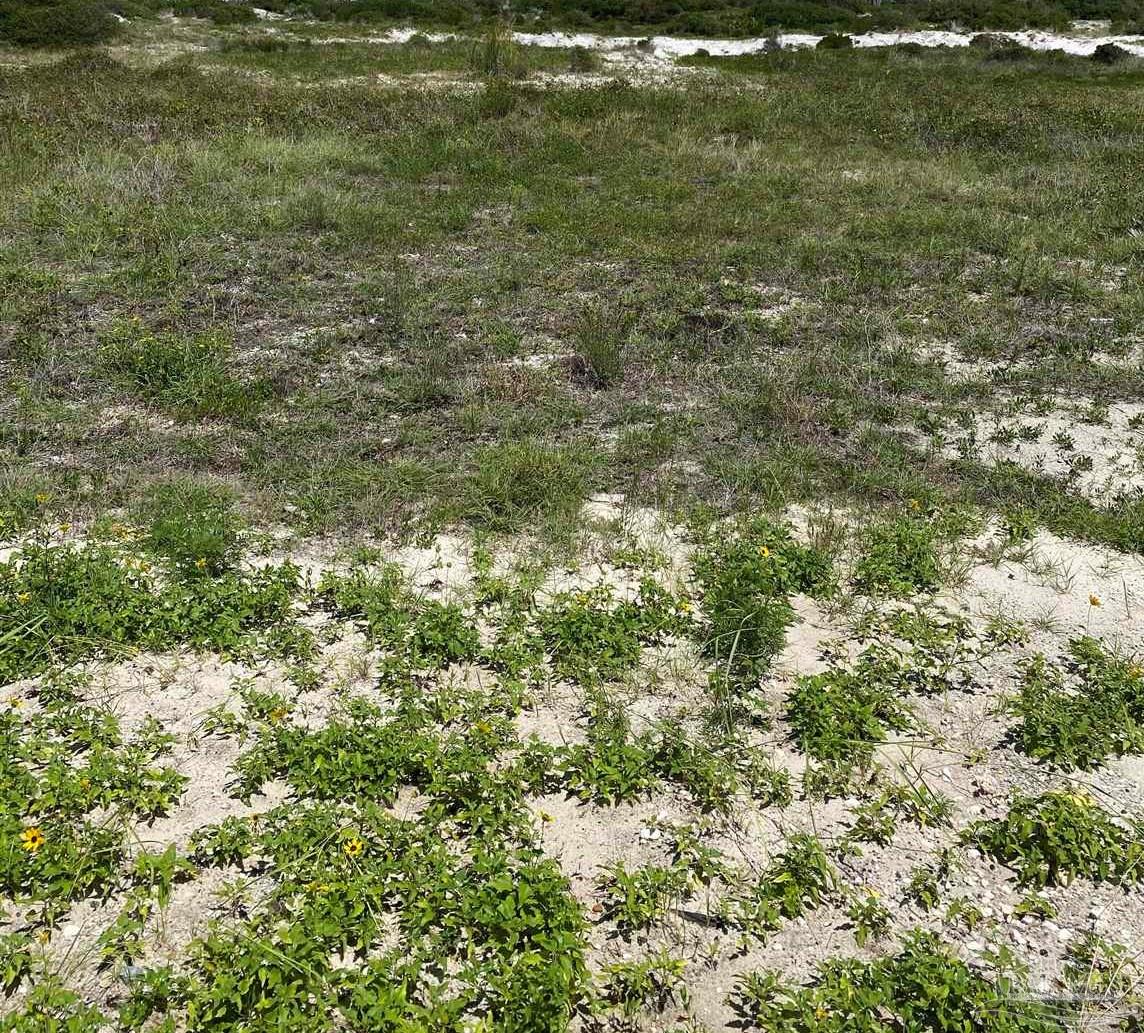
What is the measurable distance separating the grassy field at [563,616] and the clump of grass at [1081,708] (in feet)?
0.08

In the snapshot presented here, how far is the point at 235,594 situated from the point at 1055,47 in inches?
1425

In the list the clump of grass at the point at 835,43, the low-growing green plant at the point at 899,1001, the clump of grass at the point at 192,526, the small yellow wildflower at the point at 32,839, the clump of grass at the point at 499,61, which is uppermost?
the clump of grass at the point at 835,43

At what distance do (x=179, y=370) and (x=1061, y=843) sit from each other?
24.2ft

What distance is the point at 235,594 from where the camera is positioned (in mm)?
5191

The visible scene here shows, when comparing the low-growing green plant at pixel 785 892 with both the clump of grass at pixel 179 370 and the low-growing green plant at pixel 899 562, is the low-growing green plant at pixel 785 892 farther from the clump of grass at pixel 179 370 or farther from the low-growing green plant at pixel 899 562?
the clump of grass at pixel 179 370

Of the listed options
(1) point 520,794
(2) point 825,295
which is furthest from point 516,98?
(1) point 520,794

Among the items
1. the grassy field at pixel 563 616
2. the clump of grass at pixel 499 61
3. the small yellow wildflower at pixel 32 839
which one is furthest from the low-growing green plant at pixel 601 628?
the clump of grass at pixel 499 61

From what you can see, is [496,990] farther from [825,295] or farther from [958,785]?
[825,295]

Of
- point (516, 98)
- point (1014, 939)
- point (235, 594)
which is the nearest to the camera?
point (1014, 939)

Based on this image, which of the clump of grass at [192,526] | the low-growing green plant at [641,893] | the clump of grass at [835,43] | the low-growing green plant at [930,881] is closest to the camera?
the low-growing green plant at [641,893]

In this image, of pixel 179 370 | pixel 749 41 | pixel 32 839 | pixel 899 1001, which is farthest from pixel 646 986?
pixel 749 41

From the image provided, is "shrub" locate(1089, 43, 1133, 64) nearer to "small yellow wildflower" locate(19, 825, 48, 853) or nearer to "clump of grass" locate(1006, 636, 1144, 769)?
"clump of grass" locate(1006, 636, 1144, 769)

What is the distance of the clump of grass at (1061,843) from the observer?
3.77m

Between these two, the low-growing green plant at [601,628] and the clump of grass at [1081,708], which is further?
the low-growing green plant at [601,628]
